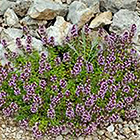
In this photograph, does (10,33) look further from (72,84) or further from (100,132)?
(100,132)

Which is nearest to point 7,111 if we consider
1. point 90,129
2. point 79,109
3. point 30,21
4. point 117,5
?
point 79,109

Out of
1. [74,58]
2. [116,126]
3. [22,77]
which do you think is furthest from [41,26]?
[116,126]

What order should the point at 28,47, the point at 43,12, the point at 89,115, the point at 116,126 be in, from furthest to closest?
the point at 43,12, the point at 28,47, the point at 116,126, the point at 89,115

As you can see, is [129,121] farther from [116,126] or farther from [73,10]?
[73,10]

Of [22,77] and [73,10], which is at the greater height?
[73,10]

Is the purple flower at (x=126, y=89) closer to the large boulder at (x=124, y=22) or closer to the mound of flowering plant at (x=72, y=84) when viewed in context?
the mound of flowering plant at (x=72, y=84)

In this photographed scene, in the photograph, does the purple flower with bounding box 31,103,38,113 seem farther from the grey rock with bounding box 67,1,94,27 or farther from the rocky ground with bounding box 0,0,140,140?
the grey rock with bounding box 67,1,94,27
